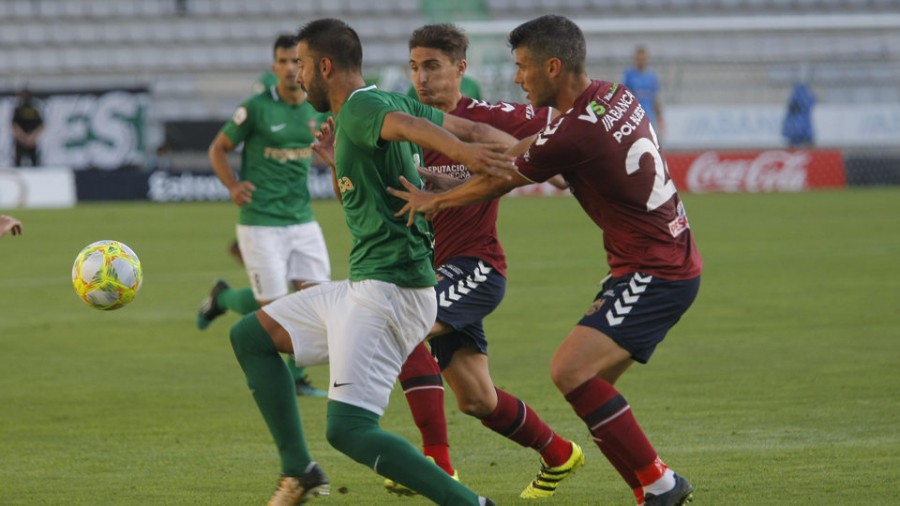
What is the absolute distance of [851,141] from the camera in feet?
85.7

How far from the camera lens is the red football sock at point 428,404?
5.59 m

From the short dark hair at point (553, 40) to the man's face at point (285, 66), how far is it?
371 centimetres

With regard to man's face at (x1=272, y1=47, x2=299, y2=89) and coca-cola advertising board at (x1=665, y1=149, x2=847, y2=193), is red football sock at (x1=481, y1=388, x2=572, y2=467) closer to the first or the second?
man's face at (x1=272, y1=47, x2=299, y2=89)

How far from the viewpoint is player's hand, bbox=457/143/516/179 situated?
14.3ft

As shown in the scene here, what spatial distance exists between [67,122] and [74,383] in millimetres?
19267

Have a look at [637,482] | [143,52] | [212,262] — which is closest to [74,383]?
[637,482]

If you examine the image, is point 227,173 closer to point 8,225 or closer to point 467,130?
point 8,225

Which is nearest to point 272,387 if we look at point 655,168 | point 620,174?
point 620,174

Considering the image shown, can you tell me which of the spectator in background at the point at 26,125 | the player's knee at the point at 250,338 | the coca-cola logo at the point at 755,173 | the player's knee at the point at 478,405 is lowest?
the coca-cola logo at the point at 755,173

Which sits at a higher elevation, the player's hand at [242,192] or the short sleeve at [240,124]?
the short sleeve at [240,124]

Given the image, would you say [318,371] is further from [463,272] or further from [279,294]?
[463,272]

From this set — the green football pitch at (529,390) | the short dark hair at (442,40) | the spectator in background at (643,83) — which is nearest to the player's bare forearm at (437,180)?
the short dark hair at (442,40)

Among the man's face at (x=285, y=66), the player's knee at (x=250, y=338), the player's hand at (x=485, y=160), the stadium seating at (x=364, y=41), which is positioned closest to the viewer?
the player's hand at (x=485, y=160)

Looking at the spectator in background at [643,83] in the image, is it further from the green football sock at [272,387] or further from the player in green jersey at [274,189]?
the green football sock at [272,387]
